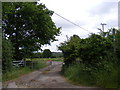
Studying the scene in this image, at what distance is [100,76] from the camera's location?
9.62m

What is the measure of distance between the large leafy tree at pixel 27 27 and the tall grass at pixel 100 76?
1364 cm

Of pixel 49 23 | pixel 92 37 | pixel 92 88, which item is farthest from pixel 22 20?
pixel 92 88

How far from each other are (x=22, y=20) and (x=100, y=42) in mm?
15346

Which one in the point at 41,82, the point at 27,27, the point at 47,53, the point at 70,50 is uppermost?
the point at 27,27

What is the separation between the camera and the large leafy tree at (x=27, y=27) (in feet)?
78.7

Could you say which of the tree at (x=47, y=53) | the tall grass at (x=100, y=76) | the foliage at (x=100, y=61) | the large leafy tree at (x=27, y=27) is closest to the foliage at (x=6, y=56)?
the foliage at (x=100, y=61)

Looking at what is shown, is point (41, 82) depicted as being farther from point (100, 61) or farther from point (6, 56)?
point (6, 56)

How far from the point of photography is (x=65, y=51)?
18.3m

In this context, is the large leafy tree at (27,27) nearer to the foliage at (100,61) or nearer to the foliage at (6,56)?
the foliage at (6,56)

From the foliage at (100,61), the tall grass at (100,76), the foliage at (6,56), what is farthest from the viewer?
the foliage at (6,56)

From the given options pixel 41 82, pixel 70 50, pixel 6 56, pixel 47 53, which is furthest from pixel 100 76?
pixel 47 53

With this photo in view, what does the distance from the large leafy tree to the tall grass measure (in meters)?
13.6

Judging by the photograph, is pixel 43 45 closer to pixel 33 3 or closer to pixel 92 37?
pixel 33 3

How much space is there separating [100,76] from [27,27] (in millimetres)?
16990
